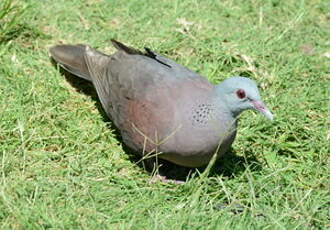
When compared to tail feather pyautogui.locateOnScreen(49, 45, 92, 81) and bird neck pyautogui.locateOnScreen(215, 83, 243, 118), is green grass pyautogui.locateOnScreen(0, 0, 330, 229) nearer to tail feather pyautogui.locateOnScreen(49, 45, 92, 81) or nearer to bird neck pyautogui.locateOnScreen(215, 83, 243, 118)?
tail feather pyautogui.locateOnScreen(49, 45, 92, 81)

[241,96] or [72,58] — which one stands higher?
[241,96]

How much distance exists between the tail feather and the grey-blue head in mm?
1257

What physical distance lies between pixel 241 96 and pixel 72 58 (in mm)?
1524

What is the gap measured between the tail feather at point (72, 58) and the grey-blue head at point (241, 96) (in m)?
1.26

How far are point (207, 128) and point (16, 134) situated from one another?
4.21 ft

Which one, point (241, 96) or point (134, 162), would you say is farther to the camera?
point (134, 162)

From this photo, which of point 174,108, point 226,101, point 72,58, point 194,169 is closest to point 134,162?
point 194,169

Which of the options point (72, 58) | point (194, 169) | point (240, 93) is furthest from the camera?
point (72, 58)

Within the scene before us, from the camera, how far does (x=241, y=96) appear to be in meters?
3.67

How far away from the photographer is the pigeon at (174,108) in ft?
12.0

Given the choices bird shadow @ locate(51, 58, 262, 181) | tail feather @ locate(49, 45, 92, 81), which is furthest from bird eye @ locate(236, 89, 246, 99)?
tail feather @ locate(49, 45, 92, 81)

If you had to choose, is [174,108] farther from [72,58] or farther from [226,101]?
[72,58]

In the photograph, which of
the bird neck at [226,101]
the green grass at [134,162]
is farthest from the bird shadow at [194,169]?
the bird neck at [226,101]

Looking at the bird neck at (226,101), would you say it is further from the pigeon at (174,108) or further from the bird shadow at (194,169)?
the bird shadow at (194,169)
